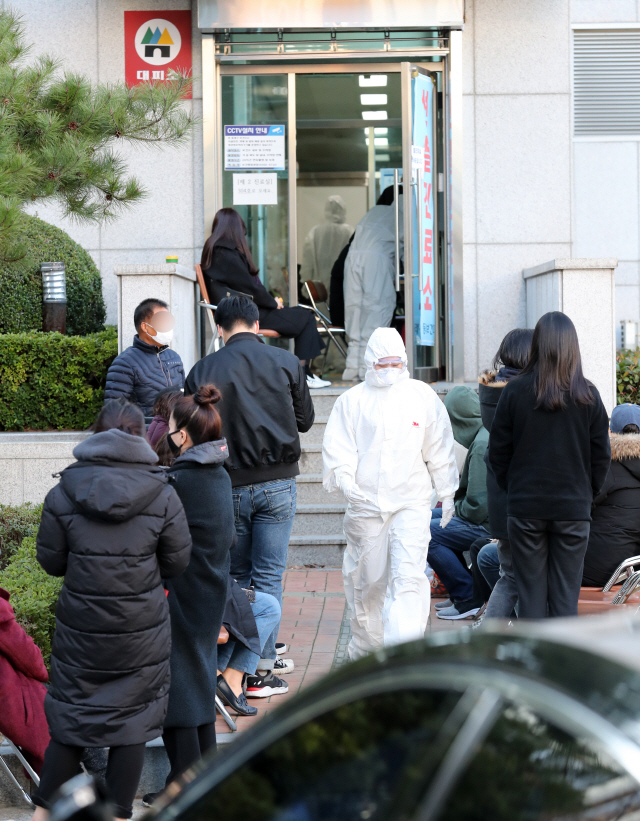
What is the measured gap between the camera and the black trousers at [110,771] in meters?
3.26

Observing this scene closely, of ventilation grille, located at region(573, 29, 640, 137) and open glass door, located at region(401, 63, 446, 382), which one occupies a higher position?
ventilation grille, located at region(573, 29, 640, 137)

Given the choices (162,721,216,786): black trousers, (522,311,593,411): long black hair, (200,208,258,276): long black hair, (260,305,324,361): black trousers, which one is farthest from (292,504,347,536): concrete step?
(162,721,216,786): black trousers

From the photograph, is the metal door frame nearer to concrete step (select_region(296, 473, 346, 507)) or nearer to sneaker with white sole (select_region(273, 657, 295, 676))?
concrete step (select_region(296, 473, 346, 507))

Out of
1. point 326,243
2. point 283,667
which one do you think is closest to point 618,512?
point 283,667

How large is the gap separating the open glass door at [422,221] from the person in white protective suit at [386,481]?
4557 millimetres

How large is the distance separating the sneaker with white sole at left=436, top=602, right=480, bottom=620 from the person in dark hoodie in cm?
100

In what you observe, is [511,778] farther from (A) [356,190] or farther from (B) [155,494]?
(A) [356,190]

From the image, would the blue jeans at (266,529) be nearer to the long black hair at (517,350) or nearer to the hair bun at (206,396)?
the hair bun at (206,396)

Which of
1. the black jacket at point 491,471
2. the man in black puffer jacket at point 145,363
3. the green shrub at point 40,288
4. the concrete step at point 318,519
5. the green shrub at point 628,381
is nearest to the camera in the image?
the black jacket at point 491,471

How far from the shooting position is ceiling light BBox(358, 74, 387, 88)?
1045 cm

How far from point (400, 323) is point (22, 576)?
20.7 feet

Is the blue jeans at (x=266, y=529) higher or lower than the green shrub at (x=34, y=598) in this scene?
higher

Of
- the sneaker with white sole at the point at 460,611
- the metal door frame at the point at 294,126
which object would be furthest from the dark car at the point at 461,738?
the metal door frame at the point at 294,126

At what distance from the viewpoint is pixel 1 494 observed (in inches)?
303
